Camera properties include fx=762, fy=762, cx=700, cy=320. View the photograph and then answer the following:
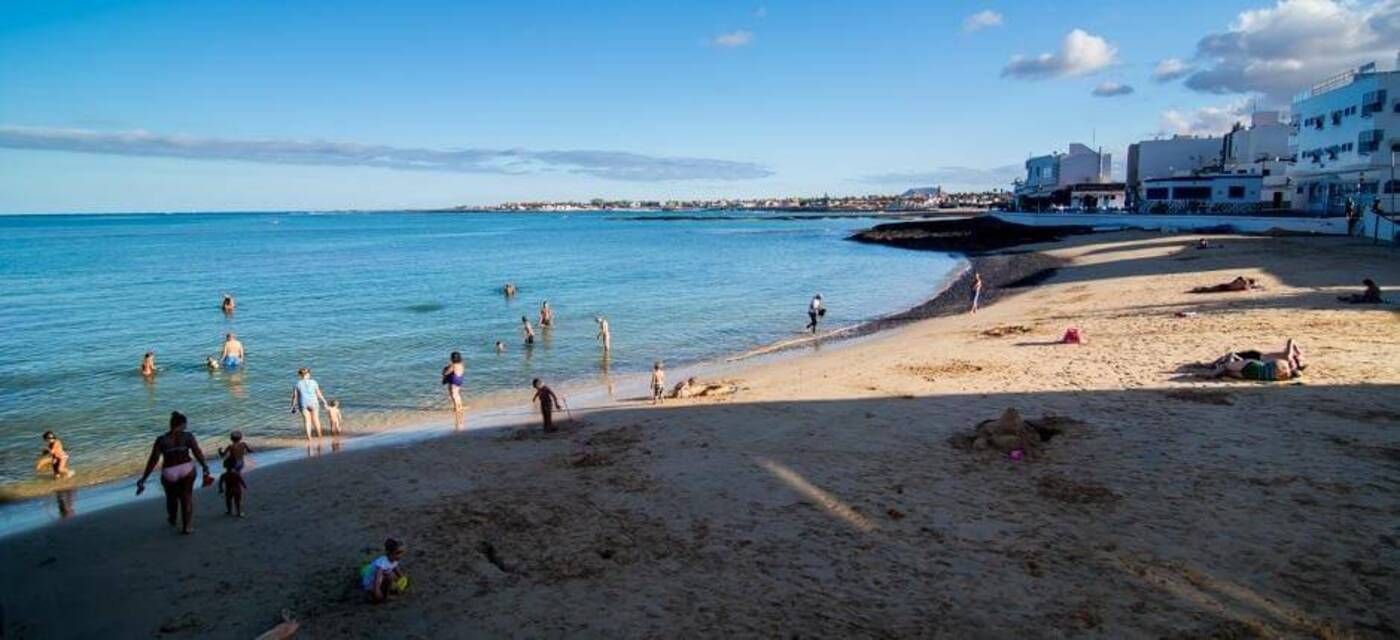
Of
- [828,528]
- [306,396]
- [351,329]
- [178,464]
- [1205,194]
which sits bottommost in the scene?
[351,329]

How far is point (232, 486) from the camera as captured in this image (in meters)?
10.7

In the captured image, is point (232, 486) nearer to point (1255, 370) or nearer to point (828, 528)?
point (828, 528)

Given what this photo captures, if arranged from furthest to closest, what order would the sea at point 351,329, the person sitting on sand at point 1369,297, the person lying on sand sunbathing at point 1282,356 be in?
the person sitting on sand at point 1369,297, the sea at point 351,329, the person lying on sand sunbathing at point 1282,356

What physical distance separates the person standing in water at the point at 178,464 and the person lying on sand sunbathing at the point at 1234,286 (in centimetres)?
2937

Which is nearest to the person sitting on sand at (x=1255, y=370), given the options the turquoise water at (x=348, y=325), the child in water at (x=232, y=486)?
the turquoise water at (x=348, y=325)

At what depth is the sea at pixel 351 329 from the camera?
17.9m

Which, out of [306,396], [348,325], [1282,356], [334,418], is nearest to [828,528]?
[1282,356]

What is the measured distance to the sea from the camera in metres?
17.9

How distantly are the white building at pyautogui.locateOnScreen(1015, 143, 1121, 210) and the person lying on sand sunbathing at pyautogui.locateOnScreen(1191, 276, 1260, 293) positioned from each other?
6473cm

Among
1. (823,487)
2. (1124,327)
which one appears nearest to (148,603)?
(823,487)

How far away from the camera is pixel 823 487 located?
33.9 feet

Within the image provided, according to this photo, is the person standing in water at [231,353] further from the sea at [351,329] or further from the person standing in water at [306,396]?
the person standing in water at [306,396]

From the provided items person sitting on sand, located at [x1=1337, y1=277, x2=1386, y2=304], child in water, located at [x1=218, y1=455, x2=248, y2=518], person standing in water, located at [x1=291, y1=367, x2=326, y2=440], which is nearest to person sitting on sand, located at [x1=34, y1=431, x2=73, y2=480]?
person standing in water, located at [x1=291, y1=367, x2=326, y2=440]

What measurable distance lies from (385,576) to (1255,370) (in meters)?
15.0
